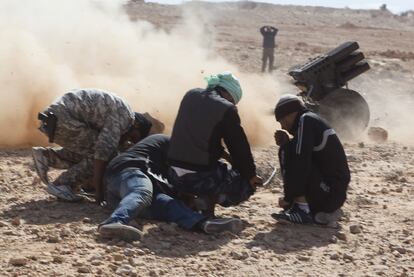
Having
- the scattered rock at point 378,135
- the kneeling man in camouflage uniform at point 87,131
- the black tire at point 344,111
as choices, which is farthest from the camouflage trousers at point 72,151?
the scattered rock at point 378,135

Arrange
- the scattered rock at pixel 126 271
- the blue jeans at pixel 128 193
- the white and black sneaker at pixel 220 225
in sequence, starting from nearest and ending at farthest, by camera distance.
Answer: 1. the scattered rock at pixel 126 271
2. the blue jeans at pixel 128 193
3. the white and black sneaker at pixel 220 225

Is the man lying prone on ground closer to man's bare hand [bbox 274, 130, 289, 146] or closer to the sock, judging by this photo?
the sock

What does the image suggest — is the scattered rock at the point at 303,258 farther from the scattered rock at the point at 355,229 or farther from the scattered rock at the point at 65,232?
the scattered rock at the point at 65,232

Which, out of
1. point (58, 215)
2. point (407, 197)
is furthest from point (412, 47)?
point (58, 215)

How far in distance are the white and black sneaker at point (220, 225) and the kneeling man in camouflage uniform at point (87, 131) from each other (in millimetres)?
1173

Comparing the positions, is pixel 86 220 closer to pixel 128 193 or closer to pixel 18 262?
pixel 128 193

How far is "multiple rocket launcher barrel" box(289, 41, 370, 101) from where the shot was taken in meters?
11.6

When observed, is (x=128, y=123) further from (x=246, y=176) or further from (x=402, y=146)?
(x=402, y=146)

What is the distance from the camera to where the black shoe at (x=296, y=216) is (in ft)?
20.6

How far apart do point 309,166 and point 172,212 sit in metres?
1.10

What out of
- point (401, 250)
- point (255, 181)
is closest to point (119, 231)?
point (255, 181)

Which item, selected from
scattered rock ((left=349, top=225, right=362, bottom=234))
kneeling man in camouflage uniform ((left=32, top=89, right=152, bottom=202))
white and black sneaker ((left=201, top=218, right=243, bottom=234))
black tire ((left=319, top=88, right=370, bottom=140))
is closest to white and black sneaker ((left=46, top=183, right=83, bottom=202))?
kneeling man in camouflage uniform ((left=32, top=89, right=152, bottom=202))

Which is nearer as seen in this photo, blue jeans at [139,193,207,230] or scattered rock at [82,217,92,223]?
blue jeans at [139,193,207,230]

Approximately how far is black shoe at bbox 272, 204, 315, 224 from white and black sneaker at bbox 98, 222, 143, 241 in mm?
1294
